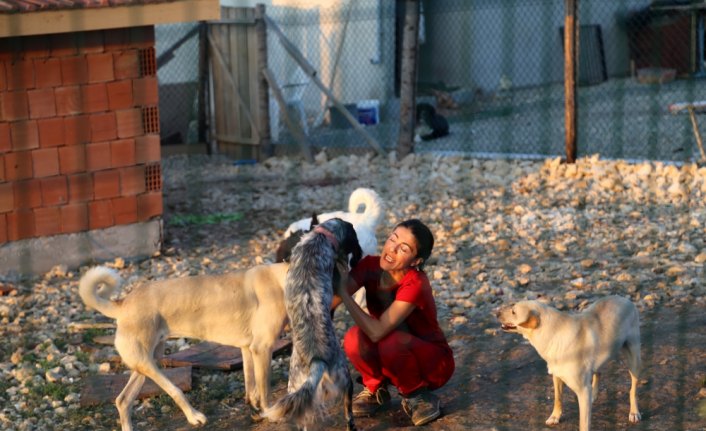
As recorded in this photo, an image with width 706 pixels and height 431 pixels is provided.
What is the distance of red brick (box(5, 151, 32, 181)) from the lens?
8.21 metres

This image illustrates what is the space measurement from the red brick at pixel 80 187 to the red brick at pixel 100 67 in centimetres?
77

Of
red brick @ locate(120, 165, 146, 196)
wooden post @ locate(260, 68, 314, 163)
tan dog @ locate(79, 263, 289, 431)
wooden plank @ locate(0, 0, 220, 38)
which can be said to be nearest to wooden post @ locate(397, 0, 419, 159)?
wooden post @ locate(260, 68, 314, 163)

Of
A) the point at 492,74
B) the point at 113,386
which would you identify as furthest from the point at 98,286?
the point at 492,74

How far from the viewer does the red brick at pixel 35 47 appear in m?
8.18

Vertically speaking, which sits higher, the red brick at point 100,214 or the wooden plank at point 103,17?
the wooden plank at point 103,17

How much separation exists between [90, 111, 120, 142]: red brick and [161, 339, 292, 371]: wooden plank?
108 inches

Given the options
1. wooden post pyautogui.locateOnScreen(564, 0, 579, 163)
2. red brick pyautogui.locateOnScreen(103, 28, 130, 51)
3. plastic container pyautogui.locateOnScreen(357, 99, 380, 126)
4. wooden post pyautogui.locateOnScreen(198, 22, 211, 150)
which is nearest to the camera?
red brick pyautogui.locateOnScreen(103, 28, 130, 51)

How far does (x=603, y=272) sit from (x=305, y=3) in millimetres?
9622

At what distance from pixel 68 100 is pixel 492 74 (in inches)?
428

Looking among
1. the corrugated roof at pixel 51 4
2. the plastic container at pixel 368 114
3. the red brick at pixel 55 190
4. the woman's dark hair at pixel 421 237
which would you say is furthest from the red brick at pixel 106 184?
Result: the plastic container at pixel 368 114

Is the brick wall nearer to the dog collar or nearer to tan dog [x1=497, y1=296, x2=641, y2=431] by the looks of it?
the dog collar

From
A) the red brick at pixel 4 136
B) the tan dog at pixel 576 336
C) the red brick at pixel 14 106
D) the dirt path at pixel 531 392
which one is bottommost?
the dirt path at pixel 531 392

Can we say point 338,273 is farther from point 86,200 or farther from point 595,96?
point 595,96

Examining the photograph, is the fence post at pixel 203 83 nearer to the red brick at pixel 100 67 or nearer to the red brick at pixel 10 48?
the red brick at pixel 100 67
